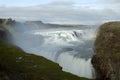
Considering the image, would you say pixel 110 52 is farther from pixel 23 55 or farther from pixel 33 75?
pixel 33 75

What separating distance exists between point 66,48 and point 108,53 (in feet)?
109

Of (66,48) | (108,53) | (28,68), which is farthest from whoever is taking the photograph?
(66,48)

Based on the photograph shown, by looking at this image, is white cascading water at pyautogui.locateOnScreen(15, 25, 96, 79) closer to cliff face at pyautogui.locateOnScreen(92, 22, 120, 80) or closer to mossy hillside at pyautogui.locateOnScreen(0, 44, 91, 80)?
cliff face at pyautogui.locateOnScreen(92, 22, 120, 80)

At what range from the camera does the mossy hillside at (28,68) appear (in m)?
47.8

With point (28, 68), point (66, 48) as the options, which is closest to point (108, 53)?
point (28, 68)

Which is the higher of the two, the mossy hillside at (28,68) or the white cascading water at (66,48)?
the mossy hillside at (28,68)

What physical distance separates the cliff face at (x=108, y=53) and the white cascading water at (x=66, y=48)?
16.2 ft

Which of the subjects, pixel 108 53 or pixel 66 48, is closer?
pixel 108 53

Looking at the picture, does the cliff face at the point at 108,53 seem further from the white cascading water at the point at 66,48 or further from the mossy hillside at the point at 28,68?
the mossy hillside at the point at 28,68

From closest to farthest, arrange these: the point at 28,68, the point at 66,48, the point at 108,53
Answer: the point at 28,68
the point at 108,53
the point at 66,48

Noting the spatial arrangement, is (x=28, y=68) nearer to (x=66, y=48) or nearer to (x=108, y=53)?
(x=108, y=53)

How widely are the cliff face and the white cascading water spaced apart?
16.2 feet

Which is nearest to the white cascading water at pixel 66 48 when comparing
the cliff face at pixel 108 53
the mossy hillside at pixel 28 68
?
the cliff face at pixel 108 53

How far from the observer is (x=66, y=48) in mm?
98812
